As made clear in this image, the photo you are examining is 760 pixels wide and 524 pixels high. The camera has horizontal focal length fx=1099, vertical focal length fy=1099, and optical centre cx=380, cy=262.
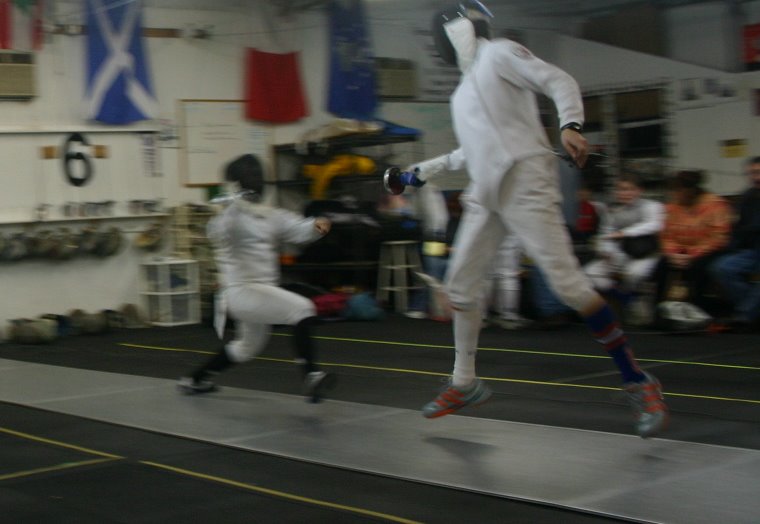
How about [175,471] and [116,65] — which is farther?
[116,65]

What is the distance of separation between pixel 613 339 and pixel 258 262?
2.09 m

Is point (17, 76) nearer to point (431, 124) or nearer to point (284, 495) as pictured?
Answer: point (431, 124)

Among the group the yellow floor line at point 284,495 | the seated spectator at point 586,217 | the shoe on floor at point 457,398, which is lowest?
the yellow floor line at point 284,495

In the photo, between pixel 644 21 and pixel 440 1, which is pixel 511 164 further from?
pixel 644 21

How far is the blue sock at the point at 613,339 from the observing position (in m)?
4.29

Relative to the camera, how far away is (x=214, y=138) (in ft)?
40.8

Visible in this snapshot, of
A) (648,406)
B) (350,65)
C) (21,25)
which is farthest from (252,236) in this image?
(350,65)

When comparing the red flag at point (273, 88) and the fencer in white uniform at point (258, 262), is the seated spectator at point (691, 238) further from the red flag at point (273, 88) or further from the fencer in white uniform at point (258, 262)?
the red flag at point (273, 88)

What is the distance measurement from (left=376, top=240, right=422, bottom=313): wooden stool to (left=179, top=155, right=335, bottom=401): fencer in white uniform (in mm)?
5594

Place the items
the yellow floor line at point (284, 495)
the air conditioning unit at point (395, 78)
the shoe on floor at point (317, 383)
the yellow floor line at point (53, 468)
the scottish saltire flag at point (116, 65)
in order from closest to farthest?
the yellow floor line at point (284, 495) < the yellow floor line at point (53, 468) < the shoe on floor at point (317, 383) < the scottish saltire flag at point (116, 65) < the air conditioning unit at point (395, 78)

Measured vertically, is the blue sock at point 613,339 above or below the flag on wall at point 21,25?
below

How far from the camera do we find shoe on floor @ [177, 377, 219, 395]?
6.06 meters

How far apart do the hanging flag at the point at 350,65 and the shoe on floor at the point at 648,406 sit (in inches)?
354

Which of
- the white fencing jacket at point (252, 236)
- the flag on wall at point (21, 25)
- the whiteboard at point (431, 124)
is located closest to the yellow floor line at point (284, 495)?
the white fencing jacket at point (252, 236)
